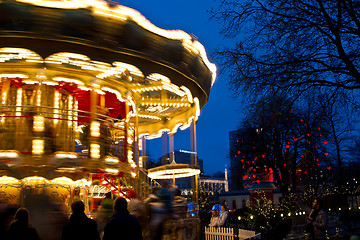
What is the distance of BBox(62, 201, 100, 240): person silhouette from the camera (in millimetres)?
4655

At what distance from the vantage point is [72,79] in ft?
34.1

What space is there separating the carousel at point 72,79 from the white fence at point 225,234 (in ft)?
10.5

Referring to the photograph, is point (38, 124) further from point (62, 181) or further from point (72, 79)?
point (62, 181)

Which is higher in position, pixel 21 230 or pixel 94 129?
pixel 94 129

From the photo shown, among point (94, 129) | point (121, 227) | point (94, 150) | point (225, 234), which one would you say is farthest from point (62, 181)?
point (121, 227)

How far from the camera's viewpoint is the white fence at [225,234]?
11492 mm

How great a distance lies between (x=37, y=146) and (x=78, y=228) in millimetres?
5668

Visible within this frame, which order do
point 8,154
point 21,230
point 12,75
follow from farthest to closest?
point 12,75
point 8,154
point 21,230

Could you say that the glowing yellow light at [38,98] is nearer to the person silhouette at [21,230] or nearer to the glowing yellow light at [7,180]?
the glowing yellow light at [7,180]

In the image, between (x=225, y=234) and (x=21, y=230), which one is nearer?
(x=21, y=230)

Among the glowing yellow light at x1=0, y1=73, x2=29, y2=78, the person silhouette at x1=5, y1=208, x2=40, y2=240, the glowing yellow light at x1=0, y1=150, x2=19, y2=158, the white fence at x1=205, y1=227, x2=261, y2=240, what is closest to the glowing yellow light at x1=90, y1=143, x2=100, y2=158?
the glowing yellow light at x1=0, y1=150, x2=19, y2=158

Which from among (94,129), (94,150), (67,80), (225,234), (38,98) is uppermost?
(67,80)

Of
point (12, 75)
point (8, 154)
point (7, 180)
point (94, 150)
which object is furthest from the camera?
point (94, 150)

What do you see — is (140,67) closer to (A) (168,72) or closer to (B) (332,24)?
(A) (168,72)
